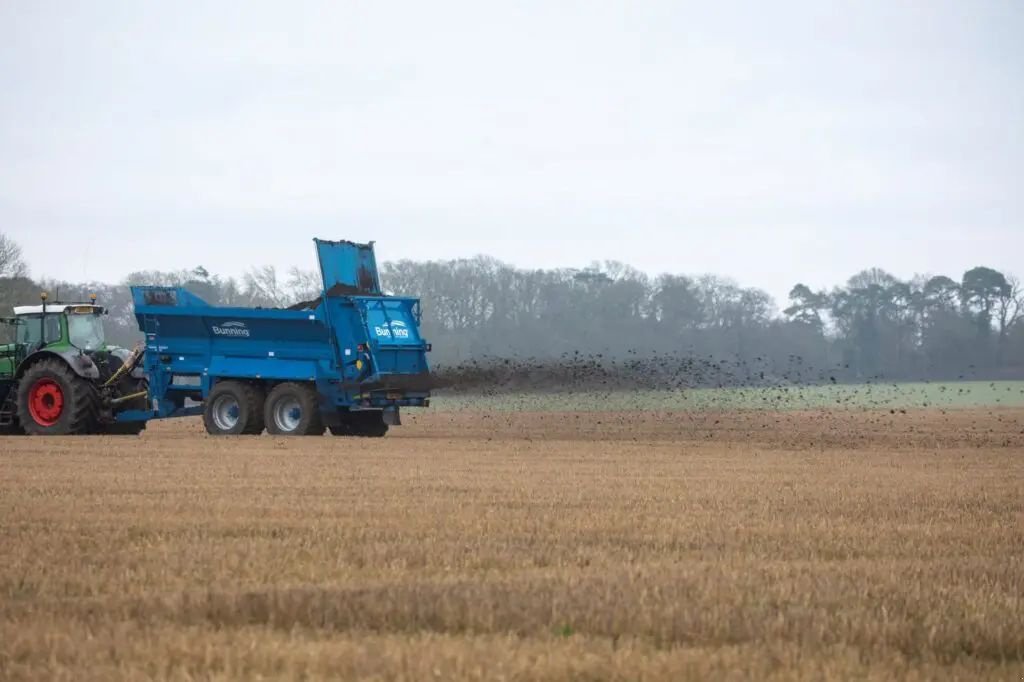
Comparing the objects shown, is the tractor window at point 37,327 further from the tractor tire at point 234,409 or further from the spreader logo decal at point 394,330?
Result: the spreader logo decal at point 394,330

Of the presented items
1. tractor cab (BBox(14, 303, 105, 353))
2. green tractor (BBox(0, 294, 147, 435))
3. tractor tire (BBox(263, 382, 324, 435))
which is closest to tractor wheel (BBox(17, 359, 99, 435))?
green tractor (BBox(0, 294, 147, 435))

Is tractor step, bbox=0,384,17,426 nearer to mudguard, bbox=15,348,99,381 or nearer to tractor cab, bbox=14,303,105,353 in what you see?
mudguard, bbox=15,348,99,381

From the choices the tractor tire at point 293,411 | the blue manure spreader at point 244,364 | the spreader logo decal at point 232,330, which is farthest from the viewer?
the spreader logo decal at point 232,330

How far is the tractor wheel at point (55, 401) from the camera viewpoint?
2331 centimetres

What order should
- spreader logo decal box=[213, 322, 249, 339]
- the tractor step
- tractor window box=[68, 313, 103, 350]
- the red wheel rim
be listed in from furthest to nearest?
the tractor step, tractor window box=[68, 313, 103, 350], the red wheel rim, spreader logo decal box=[213, 322, 249, 339]

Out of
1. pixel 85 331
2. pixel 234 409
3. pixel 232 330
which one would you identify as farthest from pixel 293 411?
pixel 85 331

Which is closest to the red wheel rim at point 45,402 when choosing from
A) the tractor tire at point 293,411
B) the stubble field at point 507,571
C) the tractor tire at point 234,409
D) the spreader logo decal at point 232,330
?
the tractor tire at point 234,409

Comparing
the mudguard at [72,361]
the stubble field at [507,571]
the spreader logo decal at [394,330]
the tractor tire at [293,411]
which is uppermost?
the spreader logo decal at [394,330]

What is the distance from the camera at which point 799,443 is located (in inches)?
892

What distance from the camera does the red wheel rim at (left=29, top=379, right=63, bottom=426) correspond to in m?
23.6

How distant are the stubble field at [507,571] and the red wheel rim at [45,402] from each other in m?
7.02

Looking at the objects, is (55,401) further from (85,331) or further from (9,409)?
(85,331)

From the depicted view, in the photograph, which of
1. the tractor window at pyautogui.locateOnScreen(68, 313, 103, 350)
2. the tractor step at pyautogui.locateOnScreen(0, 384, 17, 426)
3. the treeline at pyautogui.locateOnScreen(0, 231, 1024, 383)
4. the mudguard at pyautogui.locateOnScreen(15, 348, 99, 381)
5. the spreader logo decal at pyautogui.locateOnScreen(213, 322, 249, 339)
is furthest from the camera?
the treeline at pyautogui.locateOnScreen(0, 231, 1024, 383)

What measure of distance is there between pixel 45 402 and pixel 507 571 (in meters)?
17.4
